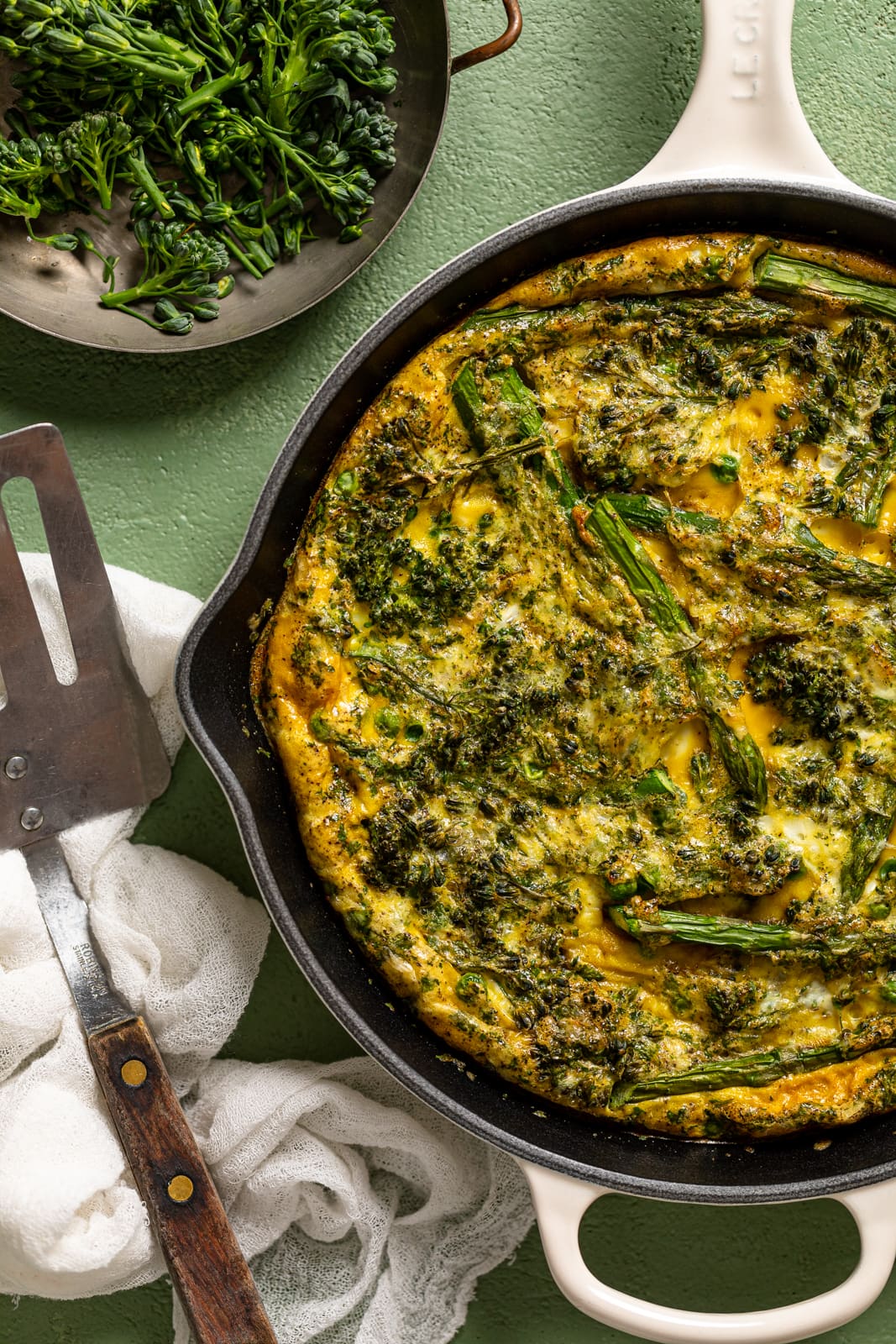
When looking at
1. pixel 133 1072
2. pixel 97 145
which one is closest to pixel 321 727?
pixel 133 1072

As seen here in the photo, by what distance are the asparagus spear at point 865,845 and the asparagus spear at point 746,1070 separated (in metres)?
0.27

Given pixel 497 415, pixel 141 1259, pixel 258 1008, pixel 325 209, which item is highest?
pixel 325 209

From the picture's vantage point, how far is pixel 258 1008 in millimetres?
2455

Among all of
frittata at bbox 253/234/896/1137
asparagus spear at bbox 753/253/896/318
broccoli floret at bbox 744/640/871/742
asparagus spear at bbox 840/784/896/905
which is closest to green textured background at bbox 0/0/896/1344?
frittata at bbox 253/234/896/1137

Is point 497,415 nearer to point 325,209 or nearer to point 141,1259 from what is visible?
point 325,209

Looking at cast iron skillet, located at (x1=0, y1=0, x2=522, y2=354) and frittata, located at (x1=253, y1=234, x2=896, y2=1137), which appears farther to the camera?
cast iron skillet, located at (x1=0, y1=0, x2=522, y2=354)

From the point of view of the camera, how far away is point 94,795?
2.36 meters

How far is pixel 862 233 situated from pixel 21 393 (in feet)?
5.88

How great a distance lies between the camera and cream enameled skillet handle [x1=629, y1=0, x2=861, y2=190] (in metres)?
2.07

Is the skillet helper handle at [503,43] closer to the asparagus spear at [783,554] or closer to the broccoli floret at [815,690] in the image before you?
the asparagus spear at [783,554]

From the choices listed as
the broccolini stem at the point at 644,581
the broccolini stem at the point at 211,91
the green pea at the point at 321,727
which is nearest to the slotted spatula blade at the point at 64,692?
the green pea at the point at 321,727

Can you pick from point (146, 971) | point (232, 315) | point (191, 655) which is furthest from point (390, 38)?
point (146, 971)

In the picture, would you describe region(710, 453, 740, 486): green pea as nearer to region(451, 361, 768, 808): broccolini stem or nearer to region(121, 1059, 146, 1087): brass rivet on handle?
region(451, 361, 768, 808): broccolini stem

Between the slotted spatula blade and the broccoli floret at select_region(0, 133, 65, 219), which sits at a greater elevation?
the broccoli floret at select_region(0, 133, 65, 219)
